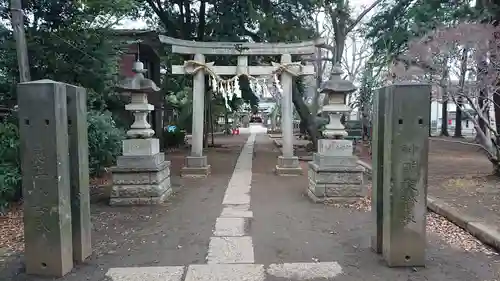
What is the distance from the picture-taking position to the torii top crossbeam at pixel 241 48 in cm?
1026

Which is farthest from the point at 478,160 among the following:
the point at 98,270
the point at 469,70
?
the point at 98,270

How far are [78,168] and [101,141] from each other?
5.33 m

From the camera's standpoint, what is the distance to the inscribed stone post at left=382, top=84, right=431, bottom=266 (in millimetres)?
3848

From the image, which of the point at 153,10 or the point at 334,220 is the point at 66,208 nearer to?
the point at 334,220

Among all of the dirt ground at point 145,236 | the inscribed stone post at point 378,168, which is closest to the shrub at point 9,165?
the dirt ground at point 145,236

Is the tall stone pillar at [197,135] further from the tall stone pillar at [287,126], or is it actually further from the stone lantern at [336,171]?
the stone lantern at [336,171]

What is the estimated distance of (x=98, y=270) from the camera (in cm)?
392

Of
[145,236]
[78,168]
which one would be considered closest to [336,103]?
[145,236]

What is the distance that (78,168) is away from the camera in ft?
13.2

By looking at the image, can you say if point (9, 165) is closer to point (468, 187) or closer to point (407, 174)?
point (407, 174)

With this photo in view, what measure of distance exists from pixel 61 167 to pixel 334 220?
12.3ft

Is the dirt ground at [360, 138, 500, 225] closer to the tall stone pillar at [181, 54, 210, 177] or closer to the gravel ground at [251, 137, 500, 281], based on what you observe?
the gravel ground at [251, 137, 500, 281]

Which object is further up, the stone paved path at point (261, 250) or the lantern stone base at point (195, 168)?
the lantern stone base at point (195, 168)

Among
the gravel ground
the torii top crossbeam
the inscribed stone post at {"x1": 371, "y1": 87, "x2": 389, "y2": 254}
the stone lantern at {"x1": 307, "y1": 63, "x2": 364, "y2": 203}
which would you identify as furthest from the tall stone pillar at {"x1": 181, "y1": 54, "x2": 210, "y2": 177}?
the inscribed stone post at {"x1": 371, "y1": 87, "x2": 389, "y2": 254}
